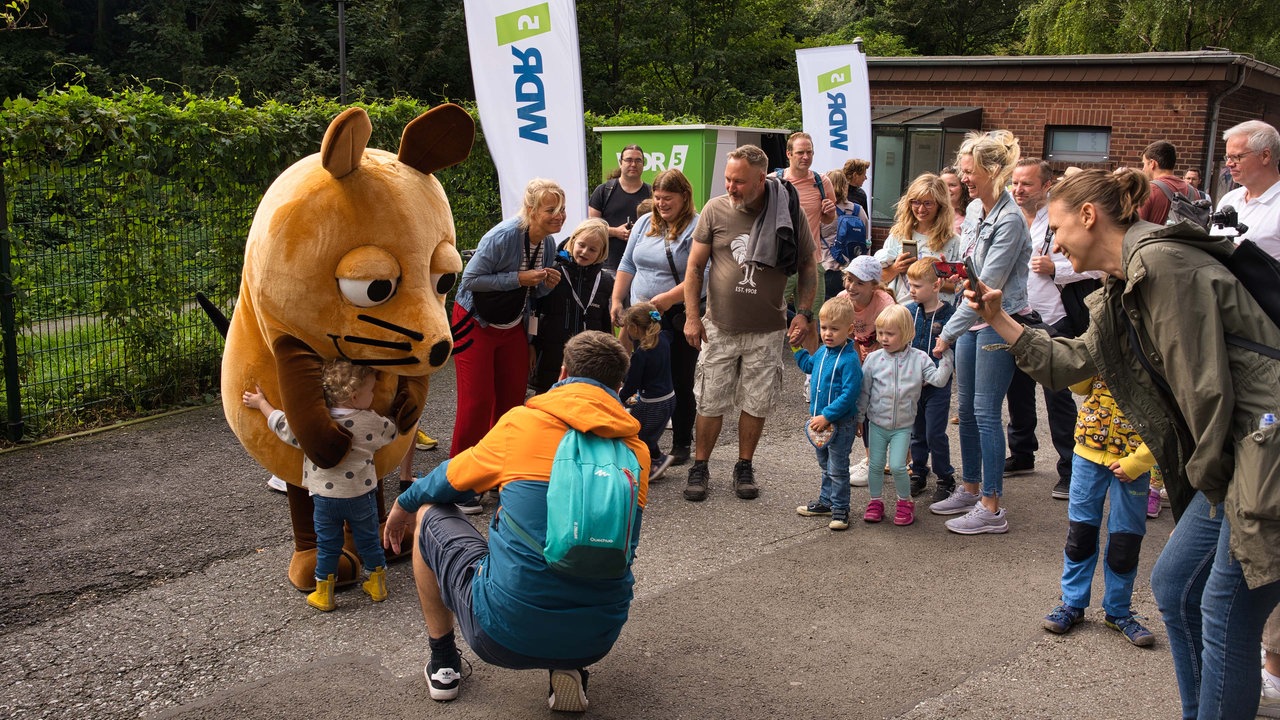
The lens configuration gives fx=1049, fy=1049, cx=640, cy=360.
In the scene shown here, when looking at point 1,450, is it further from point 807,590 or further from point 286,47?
point 286,47

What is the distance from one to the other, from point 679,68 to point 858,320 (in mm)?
24150

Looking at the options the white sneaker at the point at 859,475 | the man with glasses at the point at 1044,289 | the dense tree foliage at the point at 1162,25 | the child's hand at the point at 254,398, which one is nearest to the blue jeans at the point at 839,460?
the white sneaker at the point at 859,475

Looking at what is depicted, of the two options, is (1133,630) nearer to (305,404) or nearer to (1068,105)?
(305,404)

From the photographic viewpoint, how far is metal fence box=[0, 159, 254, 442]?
22.5 ft

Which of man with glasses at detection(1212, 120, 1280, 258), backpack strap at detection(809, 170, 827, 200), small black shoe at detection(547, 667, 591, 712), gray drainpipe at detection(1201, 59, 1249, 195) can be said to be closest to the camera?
small black shoe at detection(547, 667, 591, 712)

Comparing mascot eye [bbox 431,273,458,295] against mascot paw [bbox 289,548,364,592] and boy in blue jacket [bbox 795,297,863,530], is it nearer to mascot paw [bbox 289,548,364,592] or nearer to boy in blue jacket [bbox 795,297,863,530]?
mascot paw [bbox 289,548,364,592]

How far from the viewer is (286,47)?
2641 centimetres

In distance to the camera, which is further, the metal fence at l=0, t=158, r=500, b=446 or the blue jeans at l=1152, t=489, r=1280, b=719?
the metal fence at l=0, t=158, r=500, b=446

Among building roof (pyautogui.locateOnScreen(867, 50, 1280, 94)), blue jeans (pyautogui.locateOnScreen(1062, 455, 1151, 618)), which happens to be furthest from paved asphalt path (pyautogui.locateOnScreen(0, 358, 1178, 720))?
building roof (pyautogui.locateOnScreen(867, 50, 1280, 94))

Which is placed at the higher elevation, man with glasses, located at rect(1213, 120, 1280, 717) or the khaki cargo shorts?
man with glasses, located at rect(1213, 120, 1280, 717)

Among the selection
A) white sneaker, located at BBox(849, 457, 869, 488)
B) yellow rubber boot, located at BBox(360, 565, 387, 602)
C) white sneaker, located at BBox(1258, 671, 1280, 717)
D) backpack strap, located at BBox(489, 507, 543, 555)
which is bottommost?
white sneaker, located at BBox(849, 457, 869, 488)

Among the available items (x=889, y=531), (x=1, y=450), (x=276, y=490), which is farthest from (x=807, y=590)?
(x=1, y=450)

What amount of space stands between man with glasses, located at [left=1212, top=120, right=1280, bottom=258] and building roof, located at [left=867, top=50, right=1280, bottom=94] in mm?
11756

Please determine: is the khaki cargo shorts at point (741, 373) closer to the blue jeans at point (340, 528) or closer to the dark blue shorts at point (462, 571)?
the blue jeans at point (340, 528)
